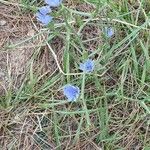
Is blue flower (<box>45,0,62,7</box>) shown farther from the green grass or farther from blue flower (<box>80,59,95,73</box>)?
blue flower (<box>80,59,95,73</box>)

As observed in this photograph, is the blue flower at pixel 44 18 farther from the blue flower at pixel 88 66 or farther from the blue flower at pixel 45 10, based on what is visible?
the blue flower at pixel 88 66

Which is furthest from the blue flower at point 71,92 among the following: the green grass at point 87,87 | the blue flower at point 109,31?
the blue flower at point 109,31

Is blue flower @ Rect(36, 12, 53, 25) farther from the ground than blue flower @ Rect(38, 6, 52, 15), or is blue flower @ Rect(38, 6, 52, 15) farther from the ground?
blue flower @ Rect(38, 6, 52, 15)

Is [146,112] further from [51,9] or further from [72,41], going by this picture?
[51,9]

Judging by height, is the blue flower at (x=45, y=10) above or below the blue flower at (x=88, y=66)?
above

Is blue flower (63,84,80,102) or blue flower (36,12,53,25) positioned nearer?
blue flower (63,84,80,102)

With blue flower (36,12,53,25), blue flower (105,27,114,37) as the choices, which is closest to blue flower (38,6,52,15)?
blue flower (36,12,53,25)

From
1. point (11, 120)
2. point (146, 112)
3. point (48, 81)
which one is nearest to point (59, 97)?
point (48, 81)
